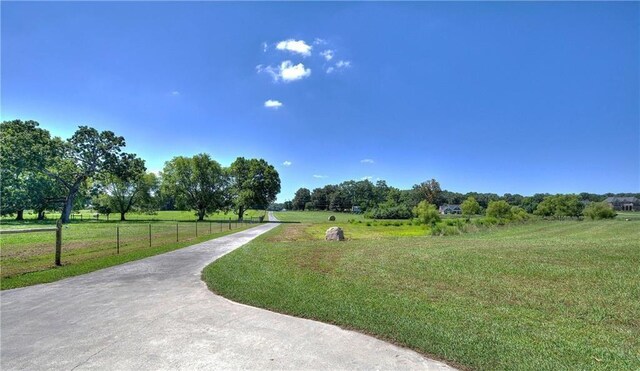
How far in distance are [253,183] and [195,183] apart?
9429mm

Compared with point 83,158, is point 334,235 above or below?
below

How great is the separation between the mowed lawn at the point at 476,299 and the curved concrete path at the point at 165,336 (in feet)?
1.75

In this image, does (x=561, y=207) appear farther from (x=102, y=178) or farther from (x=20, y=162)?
(x=20, y=162)

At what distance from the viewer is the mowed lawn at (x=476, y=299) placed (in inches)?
167

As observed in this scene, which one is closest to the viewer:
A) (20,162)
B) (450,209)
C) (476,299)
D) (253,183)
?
(476,299)

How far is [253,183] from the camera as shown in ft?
188

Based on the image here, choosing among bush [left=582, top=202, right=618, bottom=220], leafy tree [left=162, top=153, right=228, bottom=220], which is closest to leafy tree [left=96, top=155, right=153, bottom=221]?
leafy tree [left=162, top=153, right=228, bottom=220]

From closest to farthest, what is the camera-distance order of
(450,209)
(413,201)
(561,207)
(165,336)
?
(165,336)
(561,207)
(413,201)
(450,209)

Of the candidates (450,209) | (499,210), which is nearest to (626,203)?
(450,209)

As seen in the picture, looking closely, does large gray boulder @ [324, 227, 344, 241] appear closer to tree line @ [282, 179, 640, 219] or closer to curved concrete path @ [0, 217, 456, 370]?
curved concrete path @ [0, 217, 456, 370]

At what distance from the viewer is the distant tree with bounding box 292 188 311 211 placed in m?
152

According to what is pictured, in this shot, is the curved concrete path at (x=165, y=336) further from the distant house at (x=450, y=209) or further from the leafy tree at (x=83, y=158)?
the distant house at (x=450, y=209)

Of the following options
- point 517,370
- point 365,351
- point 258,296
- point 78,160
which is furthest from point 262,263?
point 78,160

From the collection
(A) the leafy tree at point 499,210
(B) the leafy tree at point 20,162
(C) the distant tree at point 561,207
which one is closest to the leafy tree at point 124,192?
(B) the leafy tree at point 20,162
